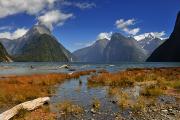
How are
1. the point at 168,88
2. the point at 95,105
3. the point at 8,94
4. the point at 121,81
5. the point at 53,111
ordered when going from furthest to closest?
the point at 121,81, the point at 168,88, the point at 8,94, the point at 95,105, the point at 53,111

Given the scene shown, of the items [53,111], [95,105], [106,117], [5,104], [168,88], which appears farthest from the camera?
[168,88]

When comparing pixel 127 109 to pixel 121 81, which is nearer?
pixel 127 109

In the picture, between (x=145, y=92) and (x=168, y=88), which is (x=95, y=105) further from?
(x=168, y=88)

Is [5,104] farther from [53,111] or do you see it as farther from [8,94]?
[53,111]

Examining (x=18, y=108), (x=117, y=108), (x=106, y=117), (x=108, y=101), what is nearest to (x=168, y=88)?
(x=108, y=101)

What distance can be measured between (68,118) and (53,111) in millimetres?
2620

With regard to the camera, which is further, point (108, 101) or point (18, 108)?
point (108, 101)

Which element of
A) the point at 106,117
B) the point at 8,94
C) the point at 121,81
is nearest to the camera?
the point at 106,117

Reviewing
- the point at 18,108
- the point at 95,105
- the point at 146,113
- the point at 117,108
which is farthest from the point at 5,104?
the point at 146,113

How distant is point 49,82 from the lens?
140 feet

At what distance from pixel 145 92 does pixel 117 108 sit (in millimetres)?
8012

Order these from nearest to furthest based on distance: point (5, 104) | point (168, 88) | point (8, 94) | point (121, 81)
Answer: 1. point (5, 104)
2. point (8, 94)
3. point (168, 88)
4. point (121, 81)

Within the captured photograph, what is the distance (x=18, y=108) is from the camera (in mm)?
18906

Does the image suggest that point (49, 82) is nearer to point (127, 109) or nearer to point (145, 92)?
point (145, 92)
